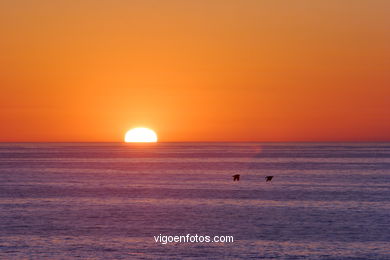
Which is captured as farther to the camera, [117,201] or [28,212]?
[117,201]

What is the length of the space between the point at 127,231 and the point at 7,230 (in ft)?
25.2

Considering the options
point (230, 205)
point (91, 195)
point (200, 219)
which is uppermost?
point (91, 195)

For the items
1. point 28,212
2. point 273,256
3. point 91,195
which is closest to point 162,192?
point 91,195

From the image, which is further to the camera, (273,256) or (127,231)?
(127,231)

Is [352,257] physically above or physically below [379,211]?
below

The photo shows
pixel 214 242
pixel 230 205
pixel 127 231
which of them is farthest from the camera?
pixel 230 205

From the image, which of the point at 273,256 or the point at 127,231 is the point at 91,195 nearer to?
the point at 127,231

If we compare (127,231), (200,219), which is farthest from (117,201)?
(127,231)

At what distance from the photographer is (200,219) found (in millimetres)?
47688

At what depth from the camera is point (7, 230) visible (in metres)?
42.4

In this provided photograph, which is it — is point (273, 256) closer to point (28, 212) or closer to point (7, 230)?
point (7, 230)

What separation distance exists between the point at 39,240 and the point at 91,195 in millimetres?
29070

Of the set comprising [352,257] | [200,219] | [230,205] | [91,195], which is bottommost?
[352,257]

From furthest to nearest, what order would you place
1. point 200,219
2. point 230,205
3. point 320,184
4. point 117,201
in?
point 320,184 < point 117,201 < point 230,205 < point 200,219
